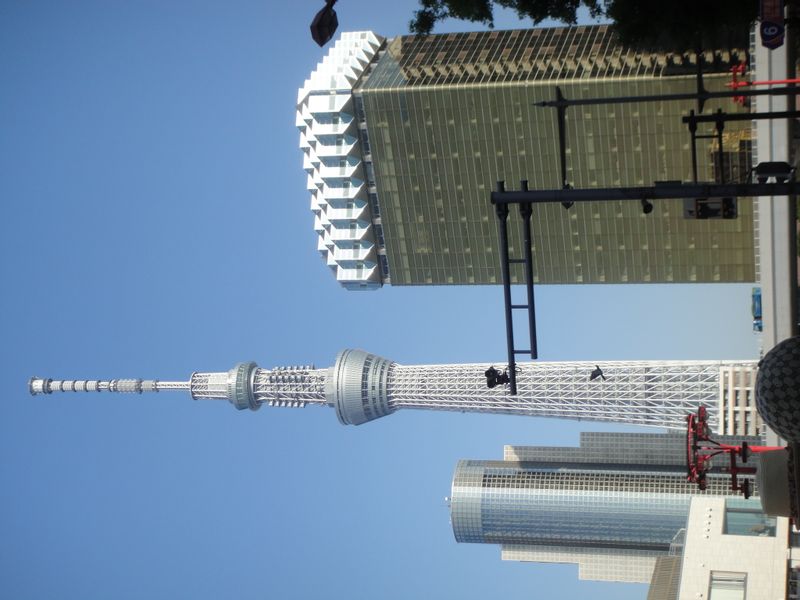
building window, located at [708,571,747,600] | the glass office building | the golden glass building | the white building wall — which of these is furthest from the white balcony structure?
building window, located at [708,571,747,600]

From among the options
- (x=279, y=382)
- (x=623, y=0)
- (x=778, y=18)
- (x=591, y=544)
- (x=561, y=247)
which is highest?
(x=623, y=0)

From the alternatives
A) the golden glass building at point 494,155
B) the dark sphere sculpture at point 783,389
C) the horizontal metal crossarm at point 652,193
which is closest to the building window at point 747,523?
the golden glass building at point 494,155

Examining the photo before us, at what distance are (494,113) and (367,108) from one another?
34.0 feet

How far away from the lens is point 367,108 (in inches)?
3546

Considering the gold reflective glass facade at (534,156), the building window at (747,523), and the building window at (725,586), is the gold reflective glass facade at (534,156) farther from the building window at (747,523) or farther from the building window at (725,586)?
the building window at (725,586)

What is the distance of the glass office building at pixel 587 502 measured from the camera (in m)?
121

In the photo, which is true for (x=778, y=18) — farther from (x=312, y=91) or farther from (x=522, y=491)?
(x=522, y=491)

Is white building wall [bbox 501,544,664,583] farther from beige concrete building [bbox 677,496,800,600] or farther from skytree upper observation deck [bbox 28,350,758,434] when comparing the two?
beige concrete building [bbox 677,496,800,600]

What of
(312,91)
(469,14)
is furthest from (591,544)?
(469,14)

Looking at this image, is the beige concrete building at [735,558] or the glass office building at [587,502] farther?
the glass office building at [587,502]

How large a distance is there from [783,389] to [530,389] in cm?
9134

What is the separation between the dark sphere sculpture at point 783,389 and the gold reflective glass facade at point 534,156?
57907 millimetres

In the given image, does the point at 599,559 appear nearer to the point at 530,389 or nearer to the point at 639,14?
the point at 530,389

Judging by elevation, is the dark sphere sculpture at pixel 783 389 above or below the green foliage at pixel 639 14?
below
